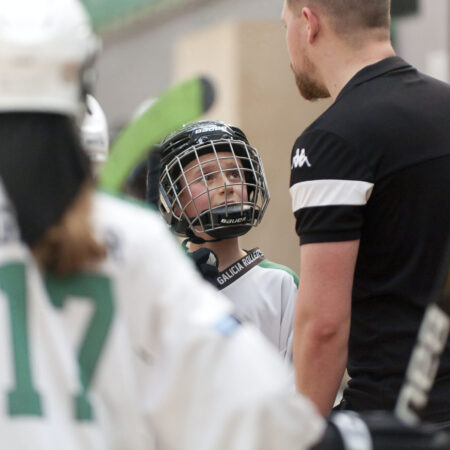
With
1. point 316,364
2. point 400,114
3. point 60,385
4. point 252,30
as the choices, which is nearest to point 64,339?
point 60,385

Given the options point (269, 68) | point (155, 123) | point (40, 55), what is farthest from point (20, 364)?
point (269, 68)

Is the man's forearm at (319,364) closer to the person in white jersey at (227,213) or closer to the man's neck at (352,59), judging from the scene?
the person in white jersey at (227,213)

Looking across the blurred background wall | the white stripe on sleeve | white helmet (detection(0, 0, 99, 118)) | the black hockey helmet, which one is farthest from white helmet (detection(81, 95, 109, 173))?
the blurred background wall

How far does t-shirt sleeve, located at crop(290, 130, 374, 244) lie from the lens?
3.04m

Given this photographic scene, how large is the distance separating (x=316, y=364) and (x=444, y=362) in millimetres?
373

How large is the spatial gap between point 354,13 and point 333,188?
2.04 feet

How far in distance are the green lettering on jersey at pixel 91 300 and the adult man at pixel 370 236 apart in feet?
4.19

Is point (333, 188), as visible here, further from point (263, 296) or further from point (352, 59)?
point (263, 296)

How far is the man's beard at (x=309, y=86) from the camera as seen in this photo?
11.3ft

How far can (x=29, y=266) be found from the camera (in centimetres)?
186

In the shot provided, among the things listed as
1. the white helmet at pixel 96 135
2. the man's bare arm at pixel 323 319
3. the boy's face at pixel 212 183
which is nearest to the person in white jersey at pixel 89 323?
the man's bare arm at pixel 323 319

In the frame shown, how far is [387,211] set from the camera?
121 inches

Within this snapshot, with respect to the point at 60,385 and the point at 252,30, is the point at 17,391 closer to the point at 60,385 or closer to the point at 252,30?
the point at 60,385

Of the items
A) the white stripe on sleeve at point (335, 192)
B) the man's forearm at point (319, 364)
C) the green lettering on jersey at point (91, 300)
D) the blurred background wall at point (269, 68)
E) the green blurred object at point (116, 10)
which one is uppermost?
the green lettering on jersey at point (91, 300)
